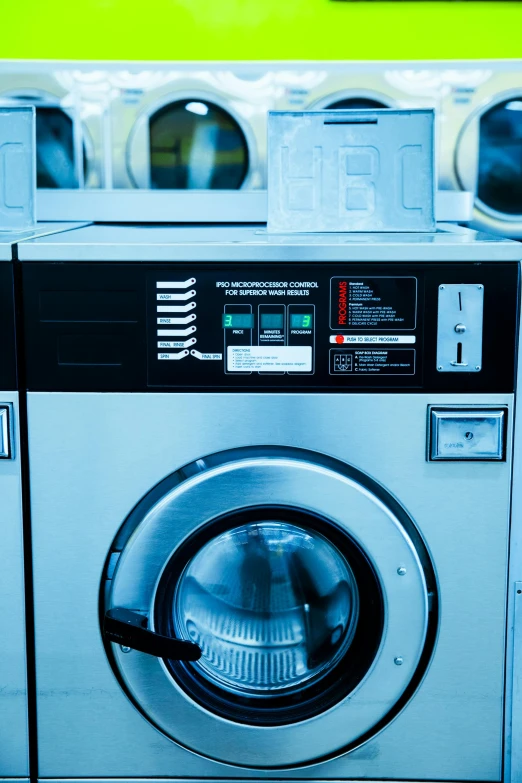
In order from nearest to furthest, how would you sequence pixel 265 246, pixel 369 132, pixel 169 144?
1. pixel 265 246
2. pixel 369 132
3. pixel 169 144

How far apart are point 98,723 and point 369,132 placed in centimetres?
115

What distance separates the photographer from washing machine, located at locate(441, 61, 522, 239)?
2.22m

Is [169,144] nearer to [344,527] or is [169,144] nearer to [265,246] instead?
[265,246]

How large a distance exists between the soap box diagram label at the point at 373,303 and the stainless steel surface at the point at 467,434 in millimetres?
164

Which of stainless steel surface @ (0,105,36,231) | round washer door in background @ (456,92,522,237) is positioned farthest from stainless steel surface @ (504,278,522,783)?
round washer door in background @ (456,92,522,237)

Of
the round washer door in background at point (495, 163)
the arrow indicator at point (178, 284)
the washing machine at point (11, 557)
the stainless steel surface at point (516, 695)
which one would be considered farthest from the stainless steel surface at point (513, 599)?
the round washer door in background at point (495, 163)

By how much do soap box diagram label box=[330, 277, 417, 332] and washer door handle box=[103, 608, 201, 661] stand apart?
57cm

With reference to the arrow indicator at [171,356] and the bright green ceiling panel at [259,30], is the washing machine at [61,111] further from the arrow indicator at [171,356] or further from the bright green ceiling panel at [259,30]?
the arrow indicator at [171,356]

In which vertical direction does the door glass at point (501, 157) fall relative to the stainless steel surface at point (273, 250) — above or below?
above

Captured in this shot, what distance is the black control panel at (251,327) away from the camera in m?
1.29

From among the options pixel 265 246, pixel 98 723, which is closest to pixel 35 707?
pixel 98 723

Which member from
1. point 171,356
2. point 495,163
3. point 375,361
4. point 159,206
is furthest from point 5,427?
point 495,163

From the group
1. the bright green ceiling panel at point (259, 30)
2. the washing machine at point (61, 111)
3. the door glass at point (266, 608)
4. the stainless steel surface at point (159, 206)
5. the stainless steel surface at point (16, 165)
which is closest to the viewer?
the door glass at point (266, 608)

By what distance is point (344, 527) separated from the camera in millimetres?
1298
